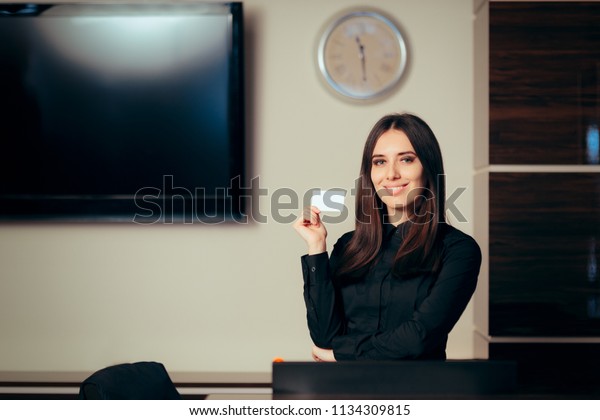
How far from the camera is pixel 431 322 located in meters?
1.41

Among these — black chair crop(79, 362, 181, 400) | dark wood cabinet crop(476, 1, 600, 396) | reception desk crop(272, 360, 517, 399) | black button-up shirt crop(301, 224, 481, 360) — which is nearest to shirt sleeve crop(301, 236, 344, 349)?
black button-up shirt crop(301, 224, 481, 360)

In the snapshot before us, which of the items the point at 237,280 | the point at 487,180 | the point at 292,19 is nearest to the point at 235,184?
the point at 237,280

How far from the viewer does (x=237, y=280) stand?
285cm

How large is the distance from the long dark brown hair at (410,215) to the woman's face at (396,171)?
0.05 ft

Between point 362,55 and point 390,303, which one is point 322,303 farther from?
point 362,55

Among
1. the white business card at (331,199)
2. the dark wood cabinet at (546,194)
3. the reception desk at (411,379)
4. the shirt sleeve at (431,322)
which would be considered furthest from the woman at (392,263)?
the white business card at (331,199)

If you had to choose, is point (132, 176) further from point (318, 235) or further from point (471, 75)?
point (471, 75)

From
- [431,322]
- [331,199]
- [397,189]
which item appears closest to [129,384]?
[431,322]

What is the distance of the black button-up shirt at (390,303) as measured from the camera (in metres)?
1.42

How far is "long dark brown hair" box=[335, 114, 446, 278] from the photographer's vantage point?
1.56 metres

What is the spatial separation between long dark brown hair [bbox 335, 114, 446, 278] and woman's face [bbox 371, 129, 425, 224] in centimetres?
2

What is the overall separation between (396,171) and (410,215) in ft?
0.44

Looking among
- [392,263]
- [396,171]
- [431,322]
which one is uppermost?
[396,171]

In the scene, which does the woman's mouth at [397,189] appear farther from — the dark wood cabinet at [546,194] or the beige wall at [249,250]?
the beige wall at [249,250]
